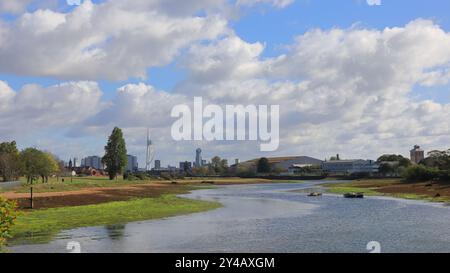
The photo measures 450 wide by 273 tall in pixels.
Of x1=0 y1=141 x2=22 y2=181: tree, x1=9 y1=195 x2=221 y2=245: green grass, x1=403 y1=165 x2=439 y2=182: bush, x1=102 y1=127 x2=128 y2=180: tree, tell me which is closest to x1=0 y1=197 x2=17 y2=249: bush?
x1=9 y1=195 x2=221 y2=245: green grass

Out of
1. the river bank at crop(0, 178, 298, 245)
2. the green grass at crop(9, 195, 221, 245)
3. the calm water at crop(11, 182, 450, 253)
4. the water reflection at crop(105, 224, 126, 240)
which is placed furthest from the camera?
the river bank at crop(0, 178, 298, 245)

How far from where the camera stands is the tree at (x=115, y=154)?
188 metres

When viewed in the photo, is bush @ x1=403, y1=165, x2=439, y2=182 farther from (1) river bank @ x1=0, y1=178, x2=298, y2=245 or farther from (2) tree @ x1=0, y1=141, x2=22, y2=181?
(2) tree @ x1=0, y1=141, x2=22, y2=181

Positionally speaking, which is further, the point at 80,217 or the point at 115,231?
the point at 80,217

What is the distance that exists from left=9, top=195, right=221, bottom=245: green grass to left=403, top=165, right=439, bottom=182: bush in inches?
3489

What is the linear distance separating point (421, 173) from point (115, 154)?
335 feet

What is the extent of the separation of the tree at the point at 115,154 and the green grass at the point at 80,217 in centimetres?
10312

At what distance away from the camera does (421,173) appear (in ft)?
523

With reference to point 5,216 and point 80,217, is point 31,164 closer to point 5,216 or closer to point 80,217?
point 80,217

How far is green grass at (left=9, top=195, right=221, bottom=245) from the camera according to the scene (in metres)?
48.1

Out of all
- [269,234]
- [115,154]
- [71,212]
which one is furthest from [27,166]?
[269,234]

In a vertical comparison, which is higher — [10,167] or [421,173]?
[10,167]
